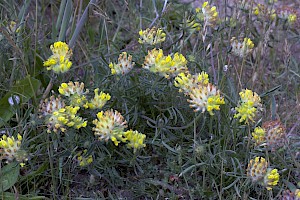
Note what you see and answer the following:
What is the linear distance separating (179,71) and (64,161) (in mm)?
539

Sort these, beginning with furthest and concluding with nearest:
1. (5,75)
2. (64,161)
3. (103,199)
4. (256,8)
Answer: (256,8) < (5,75) < (64,161) < (103,199)

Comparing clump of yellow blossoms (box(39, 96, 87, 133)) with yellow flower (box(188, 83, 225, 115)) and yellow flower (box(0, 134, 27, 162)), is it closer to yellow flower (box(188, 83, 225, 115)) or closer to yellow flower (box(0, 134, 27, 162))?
yellow flower (box(0, 134, 27, 162))

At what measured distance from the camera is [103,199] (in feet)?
5.67

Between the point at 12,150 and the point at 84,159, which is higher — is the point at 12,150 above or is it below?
above

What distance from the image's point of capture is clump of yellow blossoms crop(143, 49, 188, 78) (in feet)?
5.71

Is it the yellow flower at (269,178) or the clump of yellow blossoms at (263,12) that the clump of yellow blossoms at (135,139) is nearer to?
the yellow flower at (269,178)

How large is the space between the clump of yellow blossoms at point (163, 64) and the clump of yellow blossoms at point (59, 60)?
0.27 metres

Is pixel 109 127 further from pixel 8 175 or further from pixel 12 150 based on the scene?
pixel 8 175

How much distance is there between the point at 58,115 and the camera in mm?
1594

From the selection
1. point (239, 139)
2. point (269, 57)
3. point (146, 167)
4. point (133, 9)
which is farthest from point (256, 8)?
point (146, 167)

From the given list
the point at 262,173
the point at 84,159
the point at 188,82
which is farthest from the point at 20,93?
the point at 262,173

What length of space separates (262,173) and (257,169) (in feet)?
0.07

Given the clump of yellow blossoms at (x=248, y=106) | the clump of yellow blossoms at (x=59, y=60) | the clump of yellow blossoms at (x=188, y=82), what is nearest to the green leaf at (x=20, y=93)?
the clump of yellow blossoms at (x=59, y=60)

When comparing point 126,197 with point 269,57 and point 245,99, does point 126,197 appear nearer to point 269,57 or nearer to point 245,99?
point 245,99
